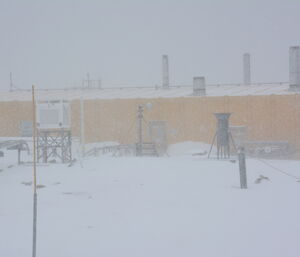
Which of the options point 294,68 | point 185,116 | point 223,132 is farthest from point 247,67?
point 223,132

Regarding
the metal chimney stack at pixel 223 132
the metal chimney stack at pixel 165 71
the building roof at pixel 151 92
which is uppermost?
the metal chimney stack at pixel 165 71

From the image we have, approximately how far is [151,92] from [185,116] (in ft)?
19.4

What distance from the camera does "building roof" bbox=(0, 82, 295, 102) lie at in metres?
31.5

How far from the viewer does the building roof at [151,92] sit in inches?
1239

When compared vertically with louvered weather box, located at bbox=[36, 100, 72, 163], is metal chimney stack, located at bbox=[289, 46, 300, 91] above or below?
above

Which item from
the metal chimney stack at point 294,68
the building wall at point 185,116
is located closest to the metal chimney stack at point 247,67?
the metal chimney stack at point 294,68

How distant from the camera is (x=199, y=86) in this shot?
31688 millimetres

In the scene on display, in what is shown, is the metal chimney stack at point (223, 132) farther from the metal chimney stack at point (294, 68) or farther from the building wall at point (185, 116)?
the metal chimney stack at point (294, 68)

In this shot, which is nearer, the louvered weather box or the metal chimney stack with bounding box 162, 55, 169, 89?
the louvered weather box

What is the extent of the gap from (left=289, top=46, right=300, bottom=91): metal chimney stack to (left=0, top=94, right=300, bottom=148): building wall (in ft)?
8.05

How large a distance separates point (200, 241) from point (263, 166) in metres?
9.26

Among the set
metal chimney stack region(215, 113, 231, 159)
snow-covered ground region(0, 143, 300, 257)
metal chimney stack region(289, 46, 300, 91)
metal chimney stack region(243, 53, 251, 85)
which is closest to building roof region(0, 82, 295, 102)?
metal chimney stack region(289, 46, 300, 91)

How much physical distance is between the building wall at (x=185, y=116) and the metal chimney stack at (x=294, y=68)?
2453 mm

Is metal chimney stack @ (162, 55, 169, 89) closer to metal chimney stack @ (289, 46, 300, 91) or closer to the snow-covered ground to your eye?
metal chimney stack @ (289, 46, 300, 91)
